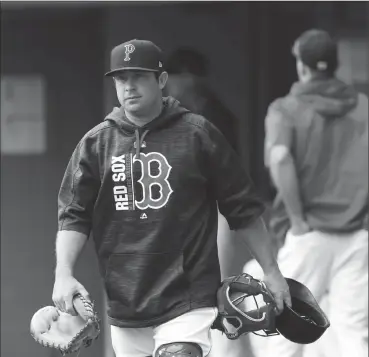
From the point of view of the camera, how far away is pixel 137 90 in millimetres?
4664

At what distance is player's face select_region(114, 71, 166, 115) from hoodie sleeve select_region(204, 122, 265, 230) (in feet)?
0.81

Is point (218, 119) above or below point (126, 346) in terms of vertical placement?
above

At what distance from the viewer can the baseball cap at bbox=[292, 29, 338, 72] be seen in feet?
21.7

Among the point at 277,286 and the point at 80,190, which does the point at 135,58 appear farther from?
the point at 277,286

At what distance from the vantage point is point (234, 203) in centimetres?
480

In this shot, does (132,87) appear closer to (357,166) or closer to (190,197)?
(190,197)

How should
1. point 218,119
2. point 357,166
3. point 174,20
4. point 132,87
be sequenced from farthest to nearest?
point 174,20 → point 357,166 → point 218,119 → point 132,87

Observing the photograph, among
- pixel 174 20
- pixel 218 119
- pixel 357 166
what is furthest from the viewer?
pixel 174 20

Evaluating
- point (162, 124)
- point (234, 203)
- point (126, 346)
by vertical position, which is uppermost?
point (162, 124)

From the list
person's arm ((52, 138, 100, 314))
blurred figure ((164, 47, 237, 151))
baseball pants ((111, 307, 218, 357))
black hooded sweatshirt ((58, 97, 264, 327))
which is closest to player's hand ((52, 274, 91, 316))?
person's arm ((52, 138, 100, 314))

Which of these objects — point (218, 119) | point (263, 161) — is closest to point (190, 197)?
point (218, 119)

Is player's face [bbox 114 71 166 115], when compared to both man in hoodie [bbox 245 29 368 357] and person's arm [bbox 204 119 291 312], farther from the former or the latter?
man in hoodie [bbox 245 29 368 357]

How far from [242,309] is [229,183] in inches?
20.5

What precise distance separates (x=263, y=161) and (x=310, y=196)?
0.84 m
